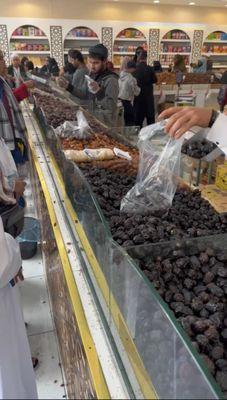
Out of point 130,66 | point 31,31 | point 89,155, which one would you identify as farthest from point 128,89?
point 31,31

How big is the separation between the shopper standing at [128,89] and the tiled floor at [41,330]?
3.53m

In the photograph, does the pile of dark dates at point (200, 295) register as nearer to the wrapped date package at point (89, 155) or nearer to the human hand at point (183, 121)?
the human hand at point (183, 121)

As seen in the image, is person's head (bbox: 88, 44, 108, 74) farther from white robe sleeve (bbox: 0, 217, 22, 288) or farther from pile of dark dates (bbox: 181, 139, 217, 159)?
white robe sleeve (bbox: 0, 217, 22, 288)

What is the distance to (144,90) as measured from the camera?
591 centimetres

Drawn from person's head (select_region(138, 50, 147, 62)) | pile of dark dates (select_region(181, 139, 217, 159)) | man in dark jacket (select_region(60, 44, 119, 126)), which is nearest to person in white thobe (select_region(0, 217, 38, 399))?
pile of dark dates (select_region(181, 139, 217, 159))

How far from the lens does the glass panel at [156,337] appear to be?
0.57 meters

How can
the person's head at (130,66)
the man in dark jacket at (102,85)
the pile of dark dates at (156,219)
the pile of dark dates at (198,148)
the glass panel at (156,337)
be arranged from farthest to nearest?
the person's head at (130,66) → the man in dark jacket at (102,85) → the pile of dark dates at (198,148) → the pile of dark dates at (156,219) → the glass panel at (156,337)

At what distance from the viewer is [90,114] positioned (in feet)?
10.8

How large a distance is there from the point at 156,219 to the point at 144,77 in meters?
4.87

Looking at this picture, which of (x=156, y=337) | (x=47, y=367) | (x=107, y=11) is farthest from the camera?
(x=107, y=11)

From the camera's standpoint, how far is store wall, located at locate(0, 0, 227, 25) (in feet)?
33.0

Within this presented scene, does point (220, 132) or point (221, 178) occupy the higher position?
point (220, 132)

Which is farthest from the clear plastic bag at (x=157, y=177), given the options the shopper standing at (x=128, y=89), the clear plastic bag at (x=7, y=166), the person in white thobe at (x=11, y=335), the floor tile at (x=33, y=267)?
the shopper standing at (x=128, y=89)

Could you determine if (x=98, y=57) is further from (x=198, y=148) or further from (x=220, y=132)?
(x=220, y=132)
